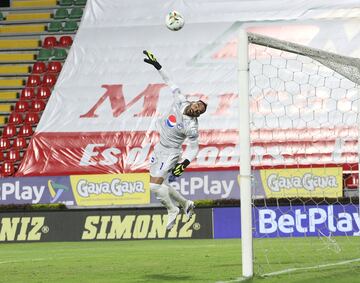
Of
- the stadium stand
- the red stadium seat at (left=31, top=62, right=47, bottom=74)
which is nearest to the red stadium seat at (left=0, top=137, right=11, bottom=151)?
the stadium stand

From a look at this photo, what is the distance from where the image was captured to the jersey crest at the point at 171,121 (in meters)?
12.9

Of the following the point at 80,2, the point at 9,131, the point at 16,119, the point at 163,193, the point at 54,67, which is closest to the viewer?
the point at 163,193

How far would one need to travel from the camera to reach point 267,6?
2930 cm

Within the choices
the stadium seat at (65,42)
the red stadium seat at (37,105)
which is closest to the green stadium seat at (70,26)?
the stadium seat at (65,42)

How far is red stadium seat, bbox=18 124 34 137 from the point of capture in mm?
28203

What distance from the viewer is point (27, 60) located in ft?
99.7

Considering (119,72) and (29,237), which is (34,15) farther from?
(29,237)

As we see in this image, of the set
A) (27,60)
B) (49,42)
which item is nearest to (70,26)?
(49,42)

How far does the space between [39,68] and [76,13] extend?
2673 mm

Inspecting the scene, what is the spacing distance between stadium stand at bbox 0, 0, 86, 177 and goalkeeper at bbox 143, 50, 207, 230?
14440mm

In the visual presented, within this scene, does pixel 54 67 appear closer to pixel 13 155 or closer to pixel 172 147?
pixel 13 155

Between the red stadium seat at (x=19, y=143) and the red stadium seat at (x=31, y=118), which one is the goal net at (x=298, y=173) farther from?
the red stadium seat at (x=19, y=143)

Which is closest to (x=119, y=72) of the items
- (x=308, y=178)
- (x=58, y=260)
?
(x=308, y=178)

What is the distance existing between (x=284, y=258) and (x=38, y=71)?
17.8 m
